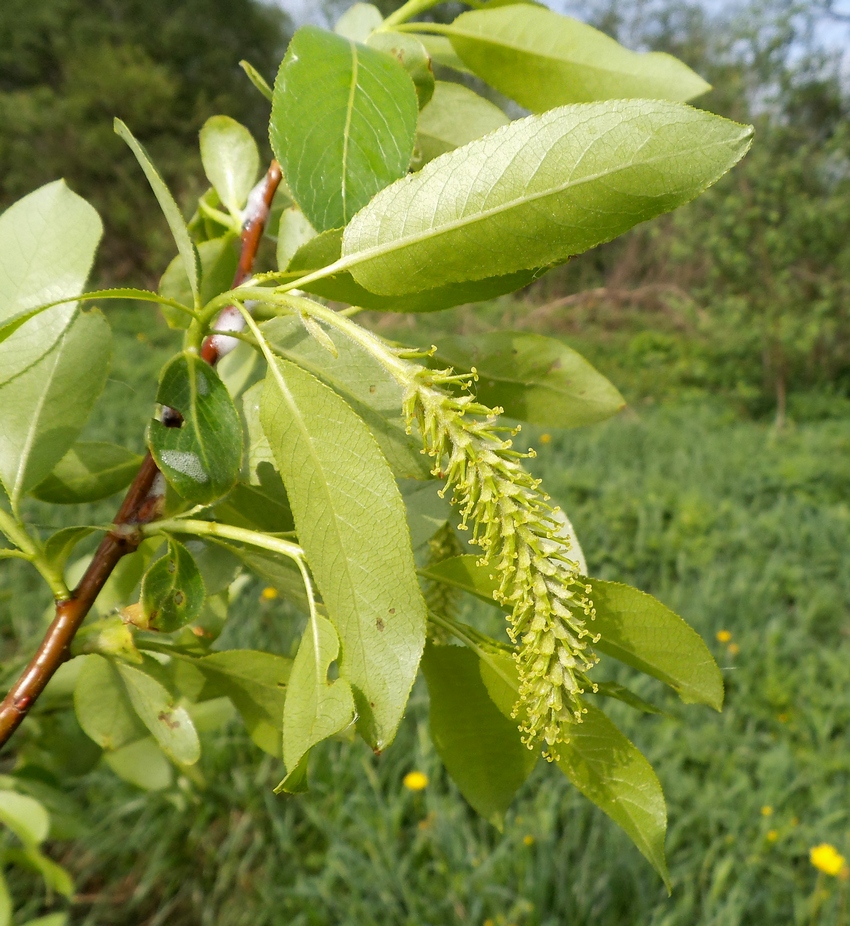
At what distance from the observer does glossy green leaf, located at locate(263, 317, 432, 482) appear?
392 mm

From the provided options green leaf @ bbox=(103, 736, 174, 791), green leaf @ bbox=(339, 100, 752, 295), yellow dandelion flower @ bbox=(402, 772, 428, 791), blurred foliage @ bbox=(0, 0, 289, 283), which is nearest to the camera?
green leaf @ bbox=(339, 100, 752, 295)

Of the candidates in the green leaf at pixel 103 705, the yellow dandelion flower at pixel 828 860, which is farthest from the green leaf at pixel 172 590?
the yellow dandelion flower at pixel 828 860

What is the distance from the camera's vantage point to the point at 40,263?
40 cm

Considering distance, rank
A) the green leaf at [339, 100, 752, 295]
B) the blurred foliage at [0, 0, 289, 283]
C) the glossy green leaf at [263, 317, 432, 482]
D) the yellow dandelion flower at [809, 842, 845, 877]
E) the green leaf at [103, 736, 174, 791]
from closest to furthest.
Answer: the green leaf at [339, 100, 752, 295] < the glossy green leaf at [263, 317, 432, 482] < the green leaf at [103, 736, 174, 791] < the yellow dandelion flower at [809, 842, 845, 877] < the blurred foliage at [0, 0, 289, 283]

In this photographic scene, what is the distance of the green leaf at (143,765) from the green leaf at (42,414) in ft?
1.26

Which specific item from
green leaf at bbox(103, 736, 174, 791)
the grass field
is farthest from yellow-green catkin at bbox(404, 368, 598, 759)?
the grass field

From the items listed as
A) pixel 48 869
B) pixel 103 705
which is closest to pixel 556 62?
pixel 103 705

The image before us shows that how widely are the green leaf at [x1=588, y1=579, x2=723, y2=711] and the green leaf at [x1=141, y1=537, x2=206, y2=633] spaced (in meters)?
0.21

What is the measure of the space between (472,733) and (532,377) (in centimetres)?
22

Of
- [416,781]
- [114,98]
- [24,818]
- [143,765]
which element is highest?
[24,818]

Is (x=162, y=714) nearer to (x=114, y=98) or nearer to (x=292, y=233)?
(x=292, y=233)

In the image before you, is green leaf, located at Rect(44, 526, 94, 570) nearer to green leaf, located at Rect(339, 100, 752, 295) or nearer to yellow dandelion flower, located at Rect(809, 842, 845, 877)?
green leaf, located at Rect(339, 100, 752, 295)

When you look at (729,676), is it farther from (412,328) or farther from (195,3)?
(195,3)

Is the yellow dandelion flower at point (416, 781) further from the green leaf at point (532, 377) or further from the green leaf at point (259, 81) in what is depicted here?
the green leaf at point (259, 81)
